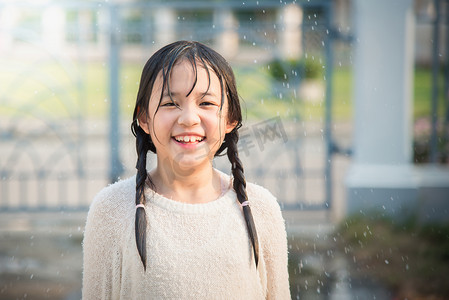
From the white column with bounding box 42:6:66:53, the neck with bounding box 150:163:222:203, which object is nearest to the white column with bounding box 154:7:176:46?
the white column with bounding box 42:6:66:53

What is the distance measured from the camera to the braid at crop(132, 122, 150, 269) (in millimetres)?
1251

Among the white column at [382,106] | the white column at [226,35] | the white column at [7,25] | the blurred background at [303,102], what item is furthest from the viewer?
the white column at [7,25]

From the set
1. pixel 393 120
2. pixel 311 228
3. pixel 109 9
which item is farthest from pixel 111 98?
pixel 393 120

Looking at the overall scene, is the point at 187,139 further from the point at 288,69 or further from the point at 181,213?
the point at 288,69

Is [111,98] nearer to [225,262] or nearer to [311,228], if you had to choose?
[311,228]

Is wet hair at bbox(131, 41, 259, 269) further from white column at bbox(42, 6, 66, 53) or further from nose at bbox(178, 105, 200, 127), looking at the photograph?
white column at bbox(42, 6, 66, 53)

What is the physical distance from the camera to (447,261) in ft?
13.8

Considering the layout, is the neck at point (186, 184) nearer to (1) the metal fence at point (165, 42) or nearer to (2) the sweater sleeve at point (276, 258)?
(2) the sweater sleeve at point (276, 258)

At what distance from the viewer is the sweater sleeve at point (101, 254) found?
51.6 inches

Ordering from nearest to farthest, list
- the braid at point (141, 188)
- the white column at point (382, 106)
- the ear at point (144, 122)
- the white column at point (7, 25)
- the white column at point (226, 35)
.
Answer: the braid at point (141, 188), the ear at point (144, 122), the white column at point (382, 106), the white column at point (226, 35), the white column at point (7, 25)

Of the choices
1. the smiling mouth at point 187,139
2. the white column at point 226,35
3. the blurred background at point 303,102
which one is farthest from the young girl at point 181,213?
the white column at point 226,35

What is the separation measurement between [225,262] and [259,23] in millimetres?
4367

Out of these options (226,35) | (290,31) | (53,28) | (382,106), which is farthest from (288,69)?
(53,28)

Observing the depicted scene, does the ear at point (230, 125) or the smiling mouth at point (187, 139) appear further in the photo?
the ear at point (230, 125)
